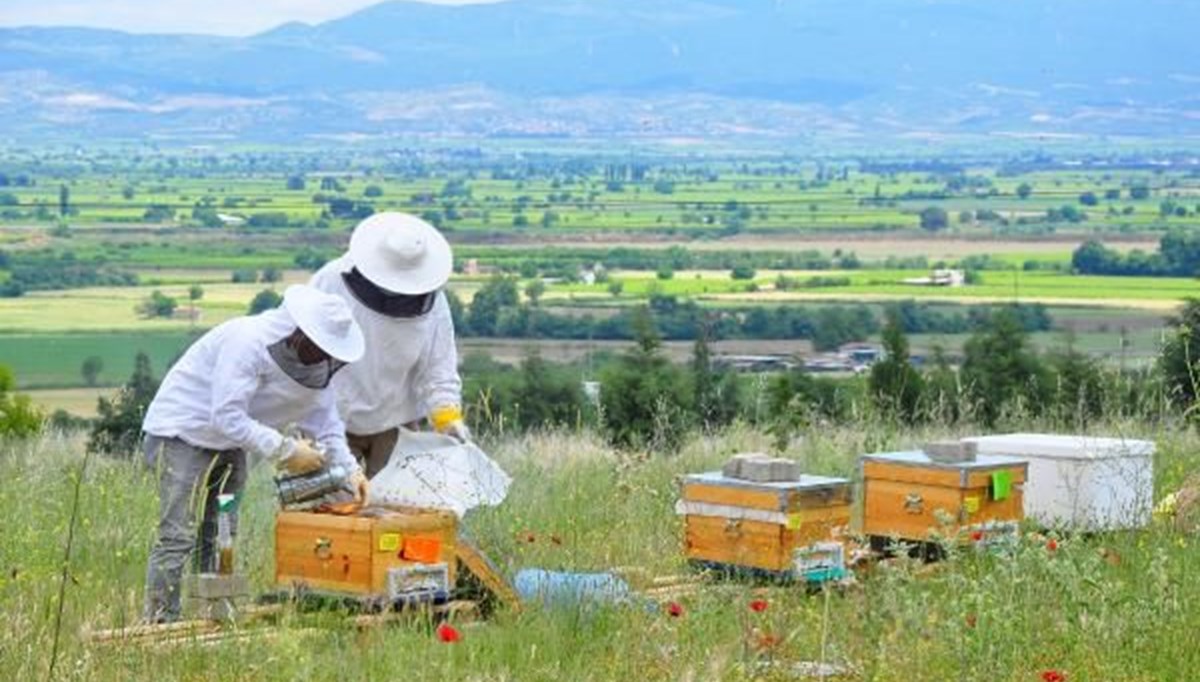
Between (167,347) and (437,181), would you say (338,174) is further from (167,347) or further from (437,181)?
(167,347)

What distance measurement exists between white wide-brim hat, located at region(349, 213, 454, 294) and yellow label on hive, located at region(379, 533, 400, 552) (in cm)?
136

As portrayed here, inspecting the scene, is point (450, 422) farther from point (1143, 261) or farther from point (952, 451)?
point (1143, 261)

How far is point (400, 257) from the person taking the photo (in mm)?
8594

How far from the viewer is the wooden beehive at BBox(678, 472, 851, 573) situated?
828 centimetres

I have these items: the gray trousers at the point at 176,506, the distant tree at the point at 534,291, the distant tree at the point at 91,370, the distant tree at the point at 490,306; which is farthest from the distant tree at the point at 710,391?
the distant tree at the point at 534,291

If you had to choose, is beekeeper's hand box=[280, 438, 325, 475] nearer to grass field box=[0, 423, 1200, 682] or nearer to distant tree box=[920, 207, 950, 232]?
grass field box=[0, 423, 1200, 682]

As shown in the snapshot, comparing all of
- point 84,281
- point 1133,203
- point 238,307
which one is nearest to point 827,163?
point 1133,203

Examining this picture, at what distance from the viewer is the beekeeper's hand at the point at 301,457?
7.77m

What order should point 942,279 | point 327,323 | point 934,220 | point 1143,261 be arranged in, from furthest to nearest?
point 934,220 < point 1143,261 < point 942,279 < point 327,323

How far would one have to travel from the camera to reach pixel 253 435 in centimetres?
775

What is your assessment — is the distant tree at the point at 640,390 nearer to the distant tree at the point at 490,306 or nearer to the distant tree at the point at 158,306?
the distant tree at the point at 490,306

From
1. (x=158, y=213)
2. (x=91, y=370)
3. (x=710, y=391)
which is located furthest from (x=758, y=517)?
(x=158, y=213)

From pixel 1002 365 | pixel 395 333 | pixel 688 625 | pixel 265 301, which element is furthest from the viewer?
pixel 265 301

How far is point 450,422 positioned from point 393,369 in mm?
348
